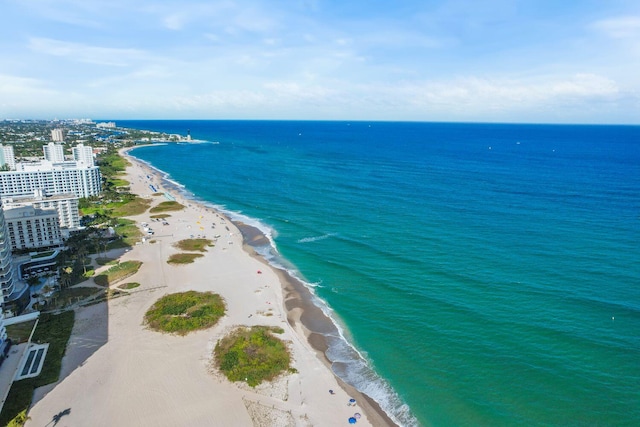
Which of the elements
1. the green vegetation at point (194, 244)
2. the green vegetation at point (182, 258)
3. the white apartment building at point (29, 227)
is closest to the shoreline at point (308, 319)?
the green vegetation at point (194, 244)

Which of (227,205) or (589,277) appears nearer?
(589,277)

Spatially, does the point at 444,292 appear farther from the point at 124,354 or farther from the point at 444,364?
the point at 124,354

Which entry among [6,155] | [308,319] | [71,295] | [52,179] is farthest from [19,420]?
[6,155]

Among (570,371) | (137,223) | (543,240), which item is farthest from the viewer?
(137,223)

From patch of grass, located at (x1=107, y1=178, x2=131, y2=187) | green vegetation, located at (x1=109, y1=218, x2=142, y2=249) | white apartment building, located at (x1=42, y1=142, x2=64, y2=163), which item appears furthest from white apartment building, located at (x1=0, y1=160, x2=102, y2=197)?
white apartment building, located at (x1=42, y1=142, x2=64, y2=163)

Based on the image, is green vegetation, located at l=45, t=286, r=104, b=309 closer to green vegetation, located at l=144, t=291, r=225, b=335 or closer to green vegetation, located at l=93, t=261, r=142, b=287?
green vegetation, located at l=93, t=261, r=142, b=287

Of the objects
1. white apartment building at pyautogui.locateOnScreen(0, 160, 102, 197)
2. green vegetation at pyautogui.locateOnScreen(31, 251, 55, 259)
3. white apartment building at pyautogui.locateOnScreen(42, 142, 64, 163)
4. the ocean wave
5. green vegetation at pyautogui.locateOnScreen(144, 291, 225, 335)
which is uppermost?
white apartment building at pyautogui.locateOnScreen(42, 142, 64, 163)

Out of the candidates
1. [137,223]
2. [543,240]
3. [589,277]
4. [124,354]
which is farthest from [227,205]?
[589,277]

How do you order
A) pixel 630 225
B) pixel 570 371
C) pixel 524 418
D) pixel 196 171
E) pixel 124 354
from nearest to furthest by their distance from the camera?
pixel 524 418
pixel 570 371
pixel 124 354
pixel 630 225
pixel 196 171
